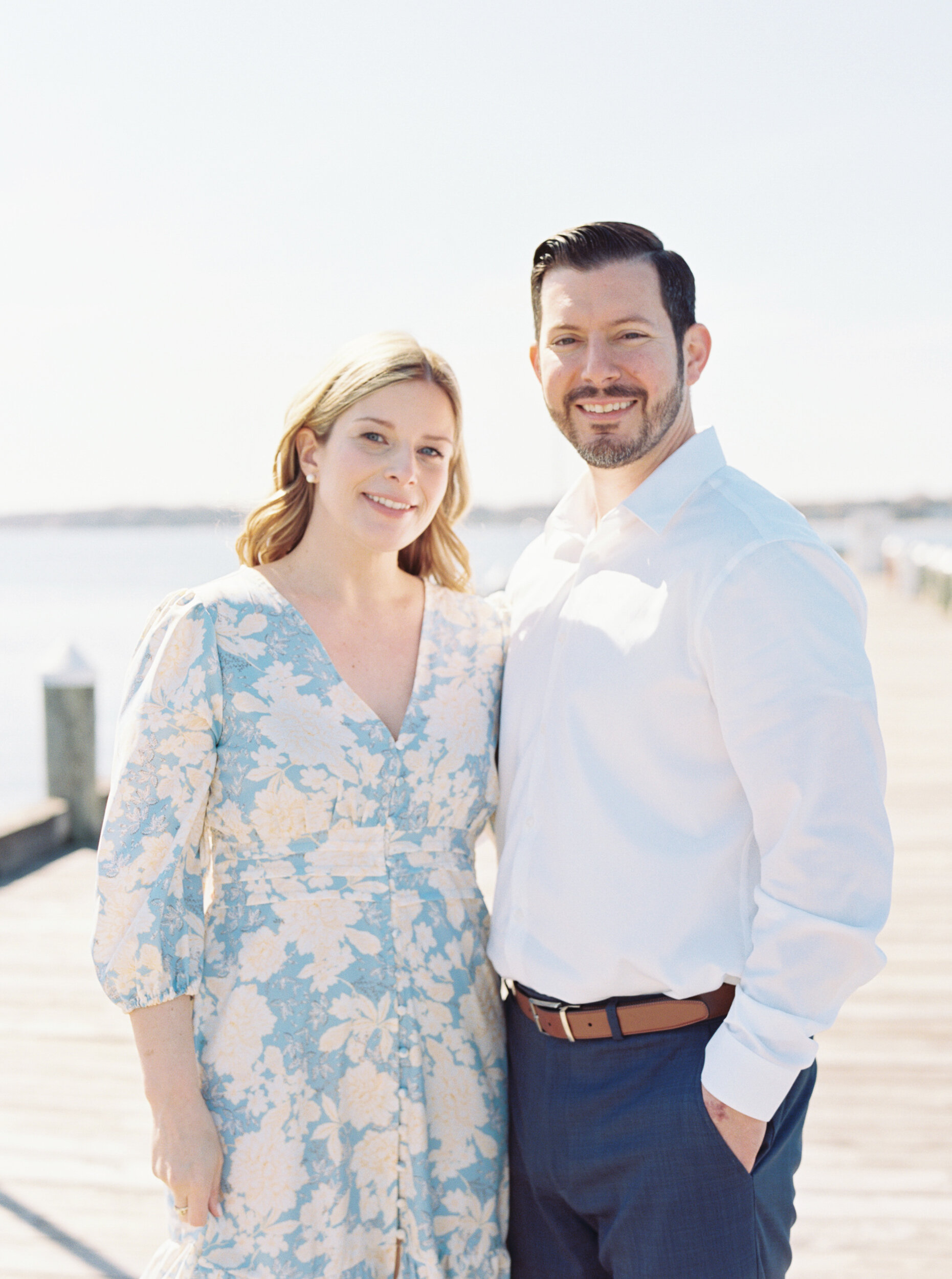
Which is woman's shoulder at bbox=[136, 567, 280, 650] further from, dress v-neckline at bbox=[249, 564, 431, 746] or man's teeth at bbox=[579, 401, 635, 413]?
man's teeth at bbox=[579, 401, 635, 413]

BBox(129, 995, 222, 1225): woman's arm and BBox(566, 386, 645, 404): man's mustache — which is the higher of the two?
BBox(566, 386, 645, 404): man's mustache

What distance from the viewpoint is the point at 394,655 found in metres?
2.13

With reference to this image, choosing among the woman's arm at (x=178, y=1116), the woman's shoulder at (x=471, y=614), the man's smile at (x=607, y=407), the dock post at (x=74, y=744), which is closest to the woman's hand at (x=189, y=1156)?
the woman's arm at (x=178, y=1116)

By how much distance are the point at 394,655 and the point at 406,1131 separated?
811mm

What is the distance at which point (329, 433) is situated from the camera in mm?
2150

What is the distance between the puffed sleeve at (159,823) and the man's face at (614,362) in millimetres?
778

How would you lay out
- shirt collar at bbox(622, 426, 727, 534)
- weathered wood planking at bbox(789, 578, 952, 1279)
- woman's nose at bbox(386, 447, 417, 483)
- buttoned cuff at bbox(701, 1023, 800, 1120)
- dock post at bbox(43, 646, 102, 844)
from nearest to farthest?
buttoned cuff at bbox(701, 1023, 800, 1120), shirt collar at bbox(622, 426, 727, 534), woman's nose at bbox(386, 447, 417, 483), weathered wood planking at bbox(789, 578, 952, 1279), dock post at bbox(43, 646, 102, 844)

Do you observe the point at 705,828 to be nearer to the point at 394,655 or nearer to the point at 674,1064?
the point at 674,1064

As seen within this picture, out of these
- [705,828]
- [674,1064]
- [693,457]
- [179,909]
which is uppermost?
[693,457]

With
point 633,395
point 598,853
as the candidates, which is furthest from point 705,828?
point 633,395

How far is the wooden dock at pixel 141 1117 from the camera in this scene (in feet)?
9.20

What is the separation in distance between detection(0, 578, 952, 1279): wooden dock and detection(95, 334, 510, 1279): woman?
3.99 feet

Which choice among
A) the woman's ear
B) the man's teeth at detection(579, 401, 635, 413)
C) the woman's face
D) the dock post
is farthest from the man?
the dock post

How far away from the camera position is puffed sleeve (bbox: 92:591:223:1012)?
177cm
